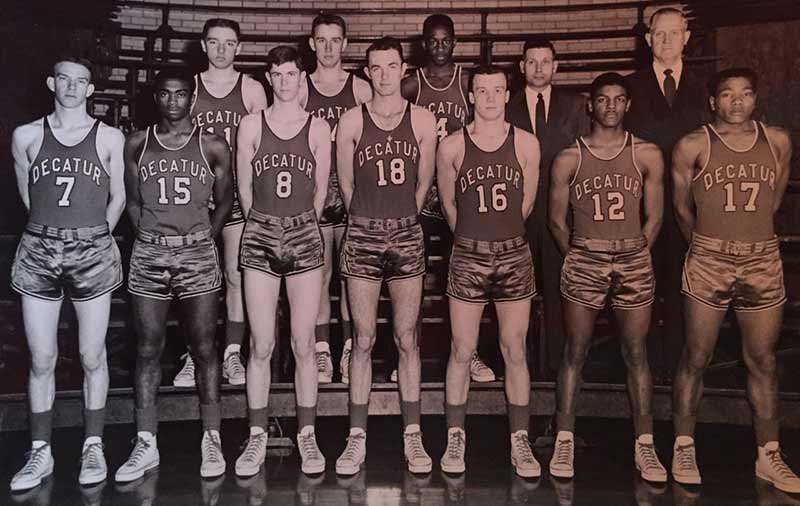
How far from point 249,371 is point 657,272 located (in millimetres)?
2294

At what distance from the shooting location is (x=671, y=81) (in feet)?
13.0

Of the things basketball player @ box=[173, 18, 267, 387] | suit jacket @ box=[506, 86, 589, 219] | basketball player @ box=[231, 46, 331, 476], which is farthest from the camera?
suit jacket @ box=[506, 86, 589, 219]

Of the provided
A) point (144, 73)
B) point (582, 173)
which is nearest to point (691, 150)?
point (582, 173)

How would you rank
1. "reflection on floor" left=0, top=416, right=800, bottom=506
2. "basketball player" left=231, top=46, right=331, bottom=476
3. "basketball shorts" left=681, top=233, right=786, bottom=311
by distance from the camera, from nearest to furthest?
"reflection on floor" left=0, top=416, right=800, bottom=506
"basketball shorts" left=681, top=233, right=786, bottom=311
"basketball player" left=231, top=46, right=331, bottom=476

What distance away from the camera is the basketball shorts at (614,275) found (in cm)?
353

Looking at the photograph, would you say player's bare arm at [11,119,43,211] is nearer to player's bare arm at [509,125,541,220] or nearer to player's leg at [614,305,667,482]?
player's bare arm at [509,125,541,220]

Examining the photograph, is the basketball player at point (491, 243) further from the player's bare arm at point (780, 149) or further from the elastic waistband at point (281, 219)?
the player's bare arm at point (780, 149)

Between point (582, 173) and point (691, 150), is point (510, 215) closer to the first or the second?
point (582, 173)

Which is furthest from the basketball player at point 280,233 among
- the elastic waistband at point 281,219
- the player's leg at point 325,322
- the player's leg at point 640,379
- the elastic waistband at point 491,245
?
the player's leg at point 640,379

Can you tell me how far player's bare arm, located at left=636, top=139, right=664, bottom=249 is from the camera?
356cm

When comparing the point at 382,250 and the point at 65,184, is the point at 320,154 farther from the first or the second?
the point at 65,184

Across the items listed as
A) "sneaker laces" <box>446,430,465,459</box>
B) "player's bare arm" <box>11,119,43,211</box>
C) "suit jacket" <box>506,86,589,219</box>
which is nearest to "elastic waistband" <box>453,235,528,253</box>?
"suit jacket" <box>506,86,589,219</box>

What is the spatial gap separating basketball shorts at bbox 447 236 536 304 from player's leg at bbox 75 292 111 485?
169 centimetres

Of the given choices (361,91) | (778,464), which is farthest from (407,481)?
(361,91)
